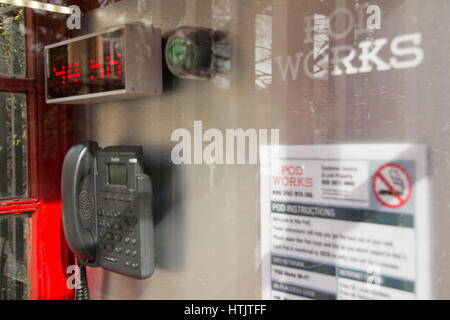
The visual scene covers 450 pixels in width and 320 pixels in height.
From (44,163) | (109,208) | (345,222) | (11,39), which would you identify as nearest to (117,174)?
(109,208)

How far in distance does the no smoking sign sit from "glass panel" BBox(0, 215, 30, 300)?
2.28 ft

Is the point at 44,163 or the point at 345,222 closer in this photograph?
the point at 345,222

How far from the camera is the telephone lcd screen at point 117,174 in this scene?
80 centimetres

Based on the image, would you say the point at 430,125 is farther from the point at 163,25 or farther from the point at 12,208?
the point at 12,208

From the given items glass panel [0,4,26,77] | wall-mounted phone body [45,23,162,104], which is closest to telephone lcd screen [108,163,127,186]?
wall-mounted phone body [45,23,162,104]

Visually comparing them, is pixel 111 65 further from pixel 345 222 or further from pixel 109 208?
pixel 345 222

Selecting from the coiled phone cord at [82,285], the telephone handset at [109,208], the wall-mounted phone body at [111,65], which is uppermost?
the wall-mounted phone body at [111,65]

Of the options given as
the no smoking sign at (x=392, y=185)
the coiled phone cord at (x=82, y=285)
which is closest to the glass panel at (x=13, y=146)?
the coiled phone cord at (x=82, y=285)

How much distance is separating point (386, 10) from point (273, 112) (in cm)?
20

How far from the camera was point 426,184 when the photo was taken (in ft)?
1.58

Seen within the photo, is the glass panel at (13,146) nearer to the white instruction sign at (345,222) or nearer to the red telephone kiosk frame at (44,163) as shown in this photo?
the red telephone kiosk frame at (44,163)

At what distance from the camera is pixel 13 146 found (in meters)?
0.86

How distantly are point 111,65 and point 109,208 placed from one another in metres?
0.26

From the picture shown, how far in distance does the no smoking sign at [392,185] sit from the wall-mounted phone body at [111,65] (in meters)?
0.41
